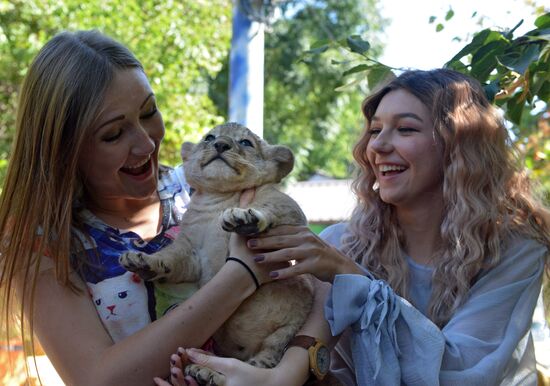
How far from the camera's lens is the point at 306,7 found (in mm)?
18812

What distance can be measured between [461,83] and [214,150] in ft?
4.21

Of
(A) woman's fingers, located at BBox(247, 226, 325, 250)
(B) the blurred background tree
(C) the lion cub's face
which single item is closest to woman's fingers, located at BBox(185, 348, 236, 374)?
(A) woman's fingers, located at BBox(247, 226, 325, 250)

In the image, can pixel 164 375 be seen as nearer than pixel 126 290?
Yes

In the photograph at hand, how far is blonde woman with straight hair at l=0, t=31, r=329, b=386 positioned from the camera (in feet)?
8.38

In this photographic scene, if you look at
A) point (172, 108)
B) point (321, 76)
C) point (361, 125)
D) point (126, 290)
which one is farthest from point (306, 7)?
point (126, 290)

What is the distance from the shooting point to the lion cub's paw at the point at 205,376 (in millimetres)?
2396

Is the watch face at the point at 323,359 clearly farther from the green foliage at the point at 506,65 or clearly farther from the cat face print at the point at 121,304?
the green foliage at the point at 506,65

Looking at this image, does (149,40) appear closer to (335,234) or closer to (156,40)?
(156,40)

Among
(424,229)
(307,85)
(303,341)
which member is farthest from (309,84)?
(303,341)

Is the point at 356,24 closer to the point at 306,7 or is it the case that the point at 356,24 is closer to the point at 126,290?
the point at 306,7

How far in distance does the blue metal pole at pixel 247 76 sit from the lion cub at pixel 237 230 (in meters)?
3.03

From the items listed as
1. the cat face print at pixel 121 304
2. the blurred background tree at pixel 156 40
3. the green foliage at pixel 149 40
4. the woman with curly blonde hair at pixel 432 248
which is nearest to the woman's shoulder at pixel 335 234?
the woman with curly blonde hair at pixel 432 248

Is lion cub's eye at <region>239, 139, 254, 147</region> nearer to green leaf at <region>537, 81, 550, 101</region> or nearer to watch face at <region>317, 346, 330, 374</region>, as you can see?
watch face at <region>317, 346, 330, 374</region>

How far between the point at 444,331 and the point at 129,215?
1.40 metres
